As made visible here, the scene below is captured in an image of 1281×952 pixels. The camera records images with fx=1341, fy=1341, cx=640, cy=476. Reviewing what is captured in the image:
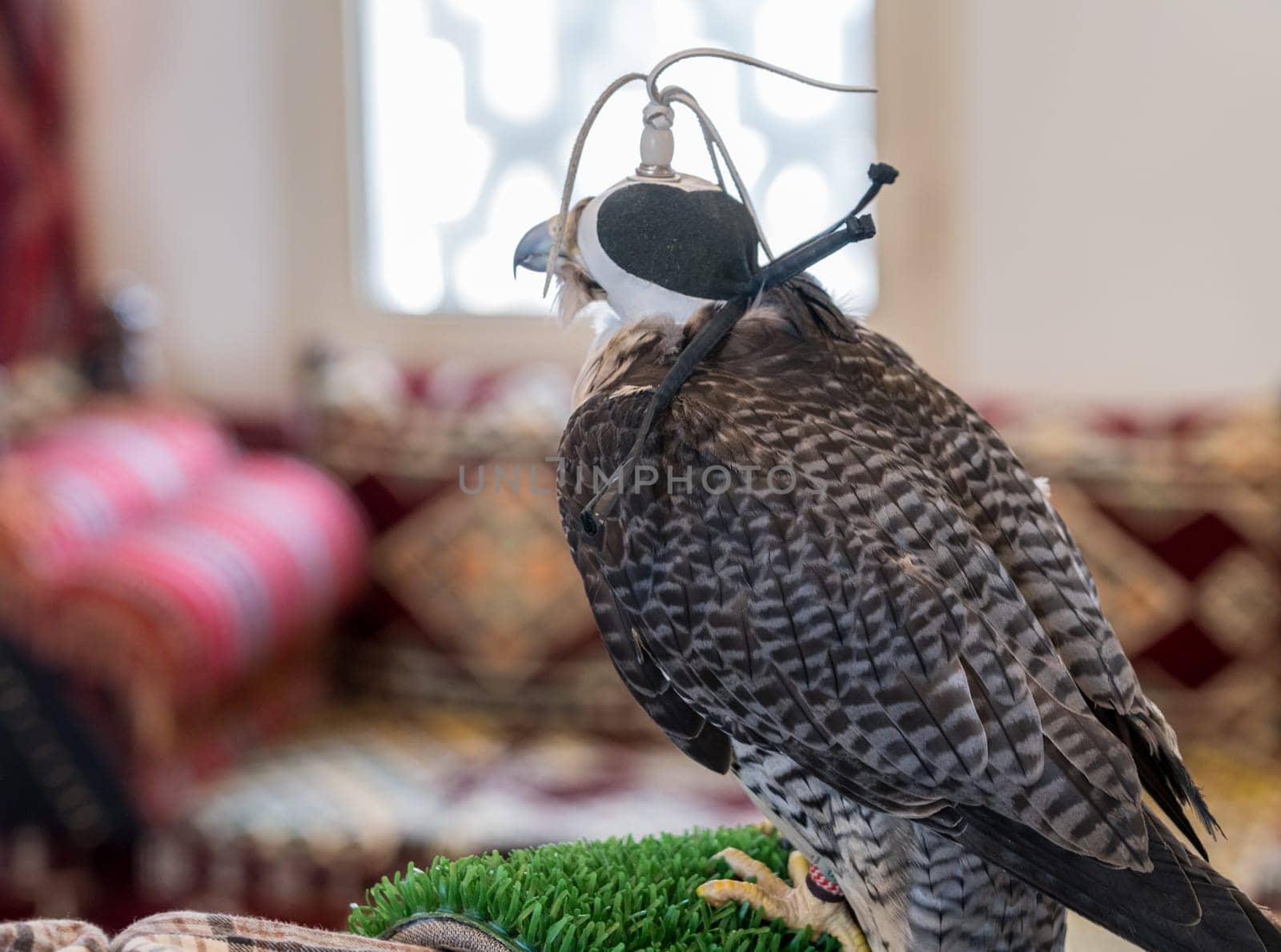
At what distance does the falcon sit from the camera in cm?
79

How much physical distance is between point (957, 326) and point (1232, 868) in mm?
1213

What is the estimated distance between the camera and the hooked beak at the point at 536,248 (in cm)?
96

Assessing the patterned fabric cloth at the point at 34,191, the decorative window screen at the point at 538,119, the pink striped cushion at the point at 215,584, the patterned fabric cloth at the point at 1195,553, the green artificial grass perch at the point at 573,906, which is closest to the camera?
the green artificial grass perch at the point at 573,906

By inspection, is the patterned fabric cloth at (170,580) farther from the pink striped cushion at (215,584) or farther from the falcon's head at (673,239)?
the falcon's head at (673,239)

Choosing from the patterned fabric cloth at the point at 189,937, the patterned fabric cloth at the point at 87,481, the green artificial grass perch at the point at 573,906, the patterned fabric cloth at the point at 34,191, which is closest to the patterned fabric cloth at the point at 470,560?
the patterned fabric cloth at the point at 87,481

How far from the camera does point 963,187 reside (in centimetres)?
275

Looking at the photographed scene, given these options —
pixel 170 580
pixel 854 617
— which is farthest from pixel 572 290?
pixel 170 580

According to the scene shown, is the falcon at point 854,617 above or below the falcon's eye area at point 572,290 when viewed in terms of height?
below

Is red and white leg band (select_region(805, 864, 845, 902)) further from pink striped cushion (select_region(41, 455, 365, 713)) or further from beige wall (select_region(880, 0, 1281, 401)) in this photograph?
beige wall (select_region(880, 0, 1281, 401))

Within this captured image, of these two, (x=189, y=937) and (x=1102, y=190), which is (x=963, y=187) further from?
(x=189, y=937)

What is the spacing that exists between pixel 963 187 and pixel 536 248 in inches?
78.0

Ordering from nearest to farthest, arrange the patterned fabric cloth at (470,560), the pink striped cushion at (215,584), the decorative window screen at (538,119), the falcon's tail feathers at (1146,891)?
the falcon's tail feathers at (1146,891) < the pink striped cushion at (215,584) < the patterned fabric cloth at (470,560) < the decorative window screen at (538,119)

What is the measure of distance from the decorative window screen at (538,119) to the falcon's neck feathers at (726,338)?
1.81 metres

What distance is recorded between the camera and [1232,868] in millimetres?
2012
